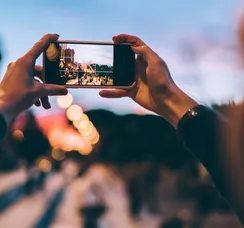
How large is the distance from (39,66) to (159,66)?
15 centimetres

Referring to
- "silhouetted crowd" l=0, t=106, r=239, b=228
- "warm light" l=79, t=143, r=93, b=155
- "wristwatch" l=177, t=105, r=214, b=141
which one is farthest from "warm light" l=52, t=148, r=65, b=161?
"wristwatch" l=177, t=105, r=214, b=141

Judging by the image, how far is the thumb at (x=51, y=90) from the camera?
0.58 m

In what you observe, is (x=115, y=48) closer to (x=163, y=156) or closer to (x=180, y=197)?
(x=163, y=156)

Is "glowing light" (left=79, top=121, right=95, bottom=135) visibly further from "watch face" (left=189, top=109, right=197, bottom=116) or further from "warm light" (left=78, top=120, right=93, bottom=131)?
"watch face" (left=189, top=109, right=197, bottom=116)

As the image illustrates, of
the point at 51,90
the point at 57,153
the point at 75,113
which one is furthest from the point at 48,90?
the point at 57,153

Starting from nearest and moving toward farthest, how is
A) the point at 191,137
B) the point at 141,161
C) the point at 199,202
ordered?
the point at 191,137 → the point at 199,202 → the point at 141,161

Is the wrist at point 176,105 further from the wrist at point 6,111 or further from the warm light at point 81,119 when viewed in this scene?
the warm light at point 81,119

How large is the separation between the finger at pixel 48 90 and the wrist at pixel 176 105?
0.13 meters

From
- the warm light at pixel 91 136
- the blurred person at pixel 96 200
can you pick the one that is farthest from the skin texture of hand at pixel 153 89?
Result: the warm light at pixel 91 136

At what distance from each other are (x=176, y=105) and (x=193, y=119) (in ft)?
0.16

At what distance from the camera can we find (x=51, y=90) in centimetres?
58

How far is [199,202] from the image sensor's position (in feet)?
10.1

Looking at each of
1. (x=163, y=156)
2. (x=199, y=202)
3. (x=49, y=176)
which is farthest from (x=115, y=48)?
(x=49, y=176)

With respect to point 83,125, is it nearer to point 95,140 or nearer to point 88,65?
point 95,140
